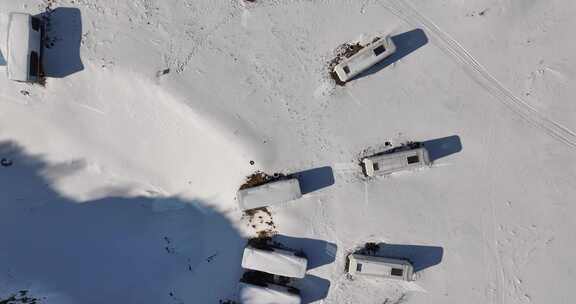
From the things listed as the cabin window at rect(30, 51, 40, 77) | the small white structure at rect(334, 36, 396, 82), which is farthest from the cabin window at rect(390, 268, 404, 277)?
the cabin window at rect(30, 51, 40, 77)

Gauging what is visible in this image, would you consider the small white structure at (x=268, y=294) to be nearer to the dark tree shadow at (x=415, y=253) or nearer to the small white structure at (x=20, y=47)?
the dark tree shadow at (x=415, y=253)

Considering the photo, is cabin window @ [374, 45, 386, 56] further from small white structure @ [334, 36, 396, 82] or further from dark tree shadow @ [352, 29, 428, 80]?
dark tree shadow @ [352, 29, 428, 80]

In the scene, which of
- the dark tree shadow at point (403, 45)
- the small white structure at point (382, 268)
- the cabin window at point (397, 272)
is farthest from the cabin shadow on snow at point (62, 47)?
the cabin window at point (397, 272)

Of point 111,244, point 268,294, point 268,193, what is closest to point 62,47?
point 111,244

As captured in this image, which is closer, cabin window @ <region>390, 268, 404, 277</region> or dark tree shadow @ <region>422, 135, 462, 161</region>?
cabin window @ <region>390, 268, 404, 277</region>

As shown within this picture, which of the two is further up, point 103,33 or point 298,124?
point 103,33

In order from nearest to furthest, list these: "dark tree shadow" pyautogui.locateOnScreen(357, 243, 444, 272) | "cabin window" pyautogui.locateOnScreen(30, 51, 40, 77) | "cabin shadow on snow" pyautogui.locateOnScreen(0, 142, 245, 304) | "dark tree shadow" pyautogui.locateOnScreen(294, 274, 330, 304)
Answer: "cabin window" pyautogui.locateOnScreen(30, 51, 40, 77) < "cabin shadow on snow" pyautogui.locateOnScreen(0, 142, 245, 304) < "dark tree shadow" pyautogui.locateOnScreen(357, 243, 444, 272) < "dark tree shadow" pyautogui.locateOnScreen(294, 274, 330, 304)

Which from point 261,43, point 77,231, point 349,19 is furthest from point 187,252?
point 349,19

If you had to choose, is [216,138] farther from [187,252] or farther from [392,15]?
[392,15]
